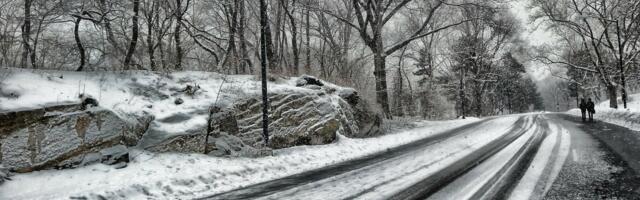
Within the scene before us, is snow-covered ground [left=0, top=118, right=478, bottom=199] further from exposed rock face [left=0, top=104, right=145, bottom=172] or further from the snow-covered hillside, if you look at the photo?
the snow-covered hillside

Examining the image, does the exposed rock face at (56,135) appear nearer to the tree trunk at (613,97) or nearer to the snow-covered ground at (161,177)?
the snow-covered ground at (161,177)

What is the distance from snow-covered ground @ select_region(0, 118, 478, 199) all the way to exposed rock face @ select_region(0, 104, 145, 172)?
348 mm

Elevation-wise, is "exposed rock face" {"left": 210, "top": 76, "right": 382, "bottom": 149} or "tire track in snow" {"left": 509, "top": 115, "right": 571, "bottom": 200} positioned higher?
"exposed rock face" {"left": 210, "top": 76, "right": 382, "bottom": 149}

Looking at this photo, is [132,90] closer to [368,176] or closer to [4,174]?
[4,174]

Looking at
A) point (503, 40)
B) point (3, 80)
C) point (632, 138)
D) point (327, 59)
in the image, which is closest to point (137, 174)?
point (3, 80)

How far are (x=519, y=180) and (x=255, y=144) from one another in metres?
7.60

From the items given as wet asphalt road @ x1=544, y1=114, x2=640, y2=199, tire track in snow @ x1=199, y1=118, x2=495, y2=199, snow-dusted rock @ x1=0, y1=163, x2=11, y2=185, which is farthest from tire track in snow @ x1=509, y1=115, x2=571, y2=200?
snow-dusted rock @ x1=0, y1=163, x2=11, y2=185

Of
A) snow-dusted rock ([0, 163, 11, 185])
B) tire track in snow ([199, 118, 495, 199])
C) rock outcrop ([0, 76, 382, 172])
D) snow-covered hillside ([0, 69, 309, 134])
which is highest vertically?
Result: snow-covered hillside ([0, 69, 309, 134])

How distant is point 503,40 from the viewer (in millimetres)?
48531

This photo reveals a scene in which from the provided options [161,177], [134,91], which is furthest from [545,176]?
[134,91]

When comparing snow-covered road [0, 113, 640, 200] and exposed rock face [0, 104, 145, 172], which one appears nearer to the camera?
snow-covered road [0, 113, 640, 200]

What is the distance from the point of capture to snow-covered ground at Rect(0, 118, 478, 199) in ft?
26.7

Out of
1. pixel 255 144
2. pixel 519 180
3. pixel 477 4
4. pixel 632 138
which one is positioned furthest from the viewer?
pixel 477 4

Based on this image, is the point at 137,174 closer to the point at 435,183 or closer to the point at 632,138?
the point at 435,183
